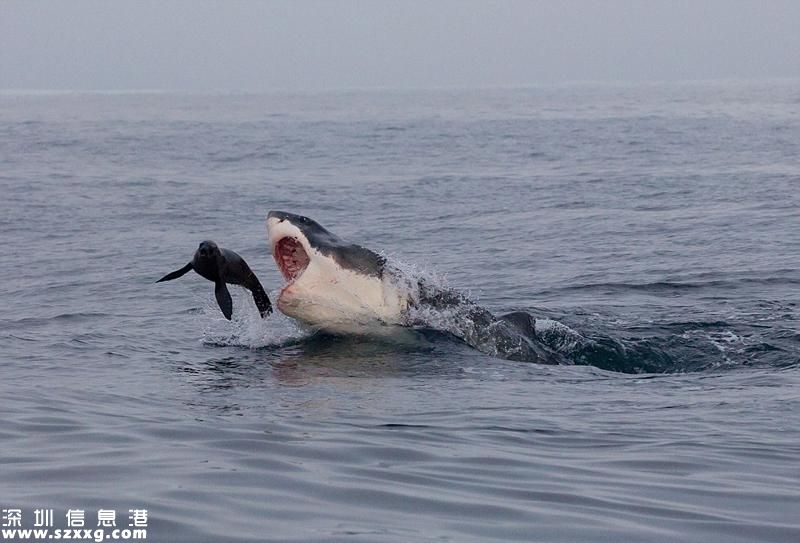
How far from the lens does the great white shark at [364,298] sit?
9.64 meters

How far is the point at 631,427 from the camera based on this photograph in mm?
7699

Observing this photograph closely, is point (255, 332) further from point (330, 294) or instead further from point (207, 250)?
point (207, 250)

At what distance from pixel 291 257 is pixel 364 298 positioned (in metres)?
0.69

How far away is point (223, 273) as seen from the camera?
9.83 m

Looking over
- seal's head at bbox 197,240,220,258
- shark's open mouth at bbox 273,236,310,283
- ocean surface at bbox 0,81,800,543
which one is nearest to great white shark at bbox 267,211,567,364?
shark's open mouth at bbox 273,236,310,283

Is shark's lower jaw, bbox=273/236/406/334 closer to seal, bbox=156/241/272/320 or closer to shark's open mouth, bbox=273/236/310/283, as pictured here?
shark's open mouth, bbox=273/236/310/283

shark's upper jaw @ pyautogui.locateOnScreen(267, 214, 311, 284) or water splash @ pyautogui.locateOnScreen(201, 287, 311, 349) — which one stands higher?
shark's upper jaw @ pyautogui.locateOnScreen(267, 214, 311, 284)

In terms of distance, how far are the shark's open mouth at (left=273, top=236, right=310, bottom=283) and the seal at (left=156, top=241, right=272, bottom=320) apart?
28 centimetres

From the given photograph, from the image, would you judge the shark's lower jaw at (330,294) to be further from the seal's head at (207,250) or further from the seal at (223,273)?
the seal's head at (207,250)

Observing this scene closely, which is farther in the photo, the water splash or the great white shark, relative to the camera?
the water splash

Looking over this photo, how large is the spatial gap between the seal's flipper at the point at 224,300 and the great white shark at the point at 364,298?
43 cm

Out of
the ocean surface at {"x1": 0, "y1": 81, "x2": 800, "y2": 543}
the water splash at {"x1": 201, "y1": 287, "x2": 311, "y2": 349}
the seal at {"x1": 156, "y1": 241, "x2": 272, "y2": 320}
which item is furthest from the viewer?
the water splash at {"x1": 201, "y1": 287, "x2": 311, "y2": 349}

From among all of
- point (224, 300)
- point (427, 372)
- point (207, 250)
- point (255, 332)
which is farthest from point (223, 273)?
point (427, 372)

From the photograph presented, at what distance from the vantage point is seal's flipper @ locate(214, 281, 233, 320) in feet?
30.9
